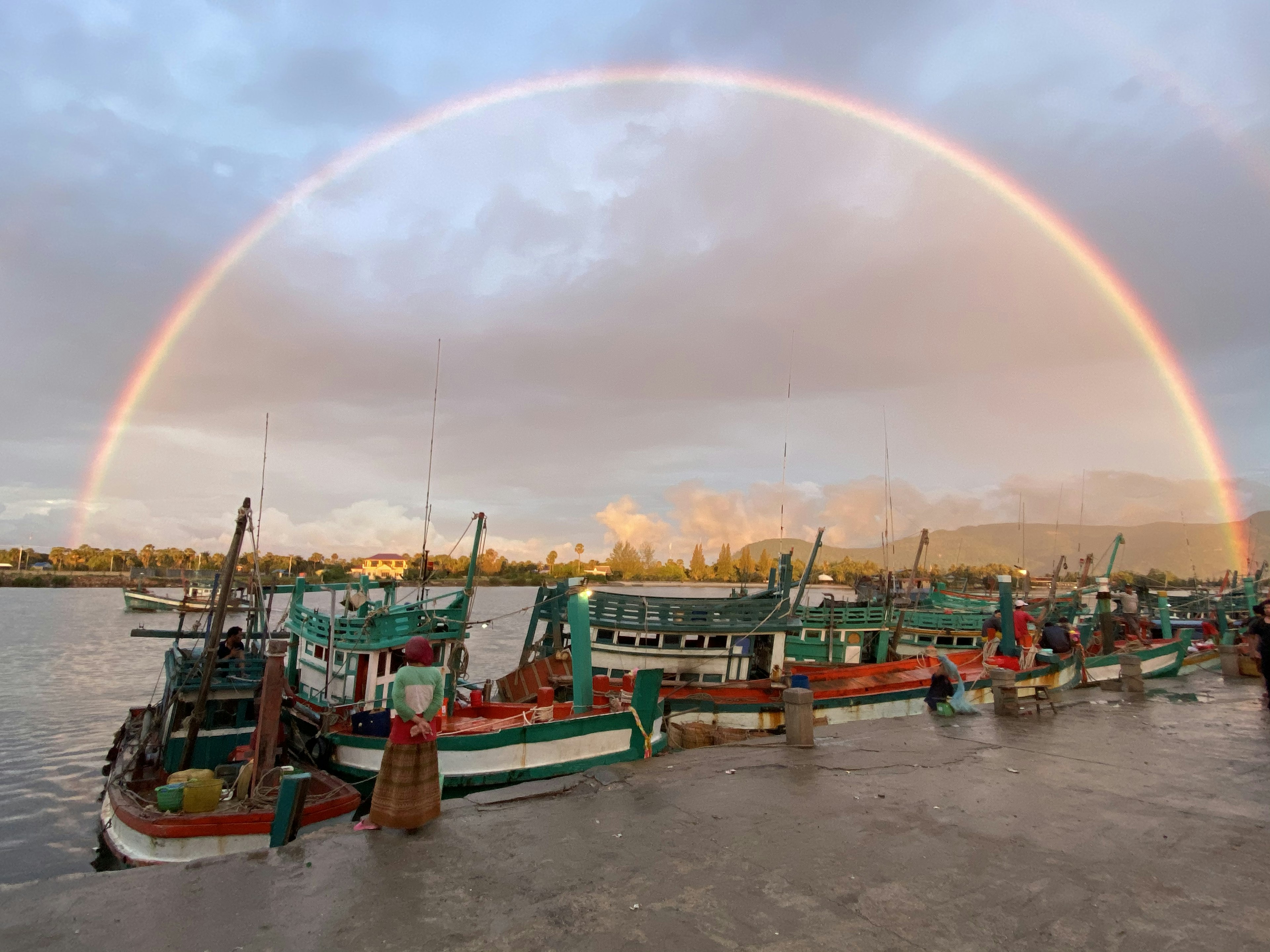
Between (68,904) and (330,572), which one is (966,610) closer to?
(68,904)

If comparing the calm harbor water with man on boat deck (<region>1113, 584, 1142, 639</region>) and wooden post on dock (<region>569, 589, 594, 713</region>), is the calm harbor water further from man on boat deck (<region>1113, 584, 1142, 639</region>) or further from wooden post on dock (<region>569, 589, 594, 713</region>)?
man on boat deck (<region>1113, 584, 1142, 639</region>)

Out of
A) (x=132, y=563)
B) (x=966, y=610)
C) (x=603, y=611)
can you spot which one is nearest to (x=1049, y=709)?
(x=603, y=611)

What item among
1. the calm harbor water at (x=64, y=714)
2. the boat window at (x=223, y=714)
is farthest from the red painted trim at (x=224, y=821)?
the calm harbor water at (x=64, y=714)

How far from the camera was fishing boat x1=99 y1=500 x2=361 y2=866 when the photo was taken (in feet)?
33.6

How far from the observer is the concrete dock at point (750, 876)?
15.3ft

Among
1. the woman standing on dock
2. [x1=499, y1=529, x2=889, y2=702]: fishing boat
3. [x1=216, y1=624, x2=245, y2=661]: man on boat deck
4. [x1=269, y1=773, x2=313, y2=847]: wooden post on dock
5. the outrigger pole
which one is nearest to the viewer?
the woman standing on dock

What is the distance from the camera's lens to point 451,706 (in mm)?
15711

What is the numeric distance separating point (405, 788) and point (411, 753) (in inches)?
13.2

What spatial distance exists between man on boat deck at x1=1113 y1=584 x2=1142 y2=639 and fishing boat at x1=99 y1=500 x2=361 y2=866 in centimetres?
2971

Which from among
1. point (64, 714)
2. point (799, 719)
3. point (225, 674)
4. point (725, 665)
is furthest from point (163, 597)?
point (799, 719)

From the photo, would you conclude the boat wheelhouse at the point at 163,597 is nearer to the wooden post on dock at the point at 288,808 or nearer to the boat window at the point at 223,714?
the boat window at the point at 223,714

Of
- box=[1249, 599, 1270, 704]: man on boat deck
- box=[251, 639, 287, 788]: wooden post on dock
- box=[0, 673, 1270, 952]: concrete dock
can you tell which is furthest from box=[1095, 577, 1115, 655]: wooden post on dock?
box=[251, 639, 287, 788]: wooden post on dock

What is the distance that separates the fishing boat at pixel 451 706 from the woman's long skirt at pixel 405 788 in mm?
4735

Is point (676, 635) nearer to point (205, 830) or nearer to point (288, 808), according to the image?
point (205, 830)
